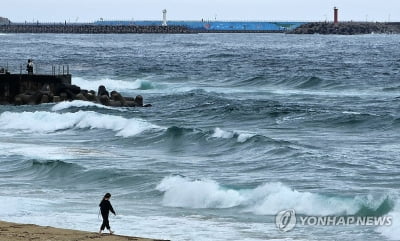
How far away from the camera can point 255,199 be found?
2675 centimetres

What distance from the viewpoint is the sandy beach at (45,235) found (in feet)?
66.6

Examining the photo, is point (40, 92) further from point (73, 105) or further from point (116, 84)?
point (116, 84)

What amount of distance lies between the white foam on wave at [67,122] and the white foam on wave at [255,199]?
14.0 m

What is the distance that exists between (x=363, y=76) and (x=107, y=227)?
194 feet

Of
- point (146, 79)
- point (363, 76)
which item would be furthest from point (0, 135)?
point (363, 76)

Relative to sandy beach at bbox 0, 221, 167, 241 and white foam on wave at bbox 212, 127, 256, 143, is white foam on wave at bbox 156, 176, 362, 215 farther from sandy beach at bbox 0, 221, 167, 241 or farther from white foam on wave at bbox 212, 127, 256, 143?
white foam on wave at bbox 212, 127, 256, 143

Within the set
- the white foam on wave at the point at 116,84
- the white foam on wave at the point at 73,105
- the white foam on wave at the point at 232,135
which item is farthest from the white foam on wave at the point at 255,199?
the white foam on wave at the point at 116,84

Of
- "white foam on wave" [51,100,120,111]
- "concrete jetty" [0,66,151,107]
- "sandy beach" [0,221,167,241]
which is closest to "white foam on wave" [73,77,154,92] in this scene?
"concrete jetty" [0,66,151,107]

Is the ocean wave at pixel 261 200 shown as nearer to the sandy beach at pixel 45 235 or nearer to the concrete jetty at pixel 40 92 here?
the sandy beach at pixel 45 235

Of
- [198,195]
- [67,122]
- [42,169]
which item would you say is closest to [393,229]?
[198,195]

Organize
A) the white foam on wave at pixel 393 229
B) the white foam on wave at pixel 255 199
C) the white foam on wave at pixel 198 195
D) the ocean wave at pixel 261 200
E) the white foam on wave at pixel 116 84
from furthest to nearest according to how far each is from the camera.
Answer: the white foam on wave at pixel 116 84 → the white foam on wave at pixel 198 195 → the white foam on wave at pixel 255 199 → the ocean wave at pixel 261 200 → the white foam on wave at pixel 393 229

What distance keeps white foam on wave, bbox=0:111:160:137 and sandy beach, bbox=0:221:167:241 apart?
2024 cm

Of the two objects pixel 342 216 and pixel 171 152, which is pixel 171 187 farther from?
pixel 171 152

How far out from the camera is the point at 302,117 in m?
46.7
